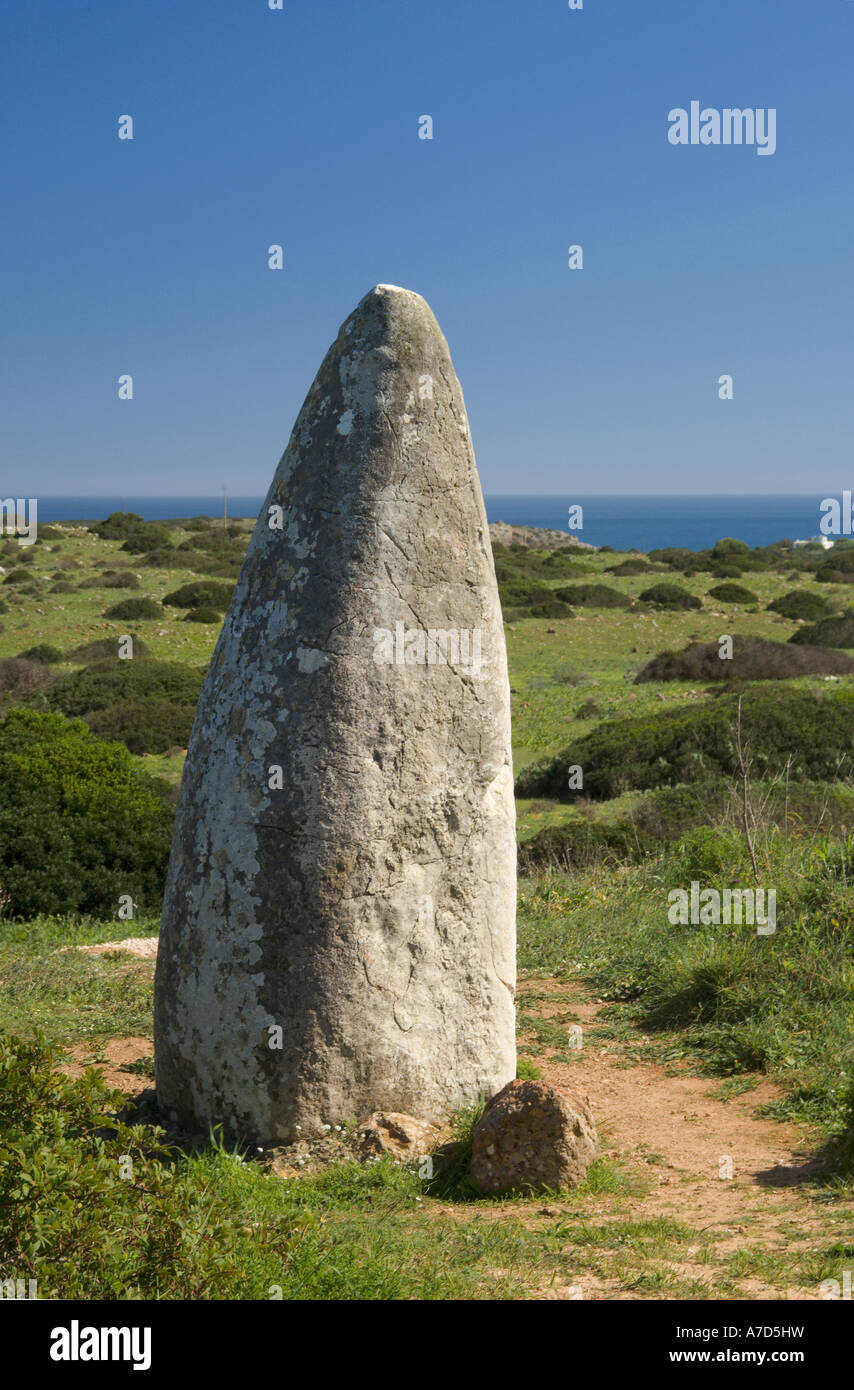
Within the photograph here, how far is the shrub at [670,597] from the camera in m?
34.3

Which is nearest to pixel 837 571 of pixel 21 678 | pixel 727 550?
pixel 727 550

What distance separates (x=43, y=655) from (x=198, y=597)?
288 inches

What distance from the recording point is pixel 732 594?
35969 mm

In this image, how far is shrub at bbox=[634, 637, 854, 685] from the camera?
2355cm

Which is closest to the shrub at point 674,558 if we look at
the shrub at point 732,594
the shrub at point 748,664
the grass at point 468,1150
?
the shrub at point 732,594

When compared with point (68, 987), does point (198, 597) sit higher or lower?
higher

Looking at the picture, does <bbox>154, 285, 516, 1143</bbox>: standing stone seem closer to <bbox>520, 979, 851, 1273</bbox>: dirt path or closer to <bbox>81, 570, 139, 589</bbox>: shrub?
<bbox>520, 979, 851, 1273</bbox>: dirt path

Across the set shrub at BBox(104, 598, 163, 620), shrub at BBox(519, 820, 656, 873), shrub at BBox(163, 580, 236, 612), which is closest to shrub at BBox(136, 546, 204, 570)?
shrub at BBox(163, 580, 236, 612)

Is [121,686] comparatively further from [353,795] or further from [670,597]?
[670,597]

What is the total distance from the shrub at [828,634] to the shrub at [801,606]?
3129 mm

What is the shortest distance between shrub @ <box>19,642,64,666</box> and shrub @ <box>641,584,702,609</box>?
56.8 ft

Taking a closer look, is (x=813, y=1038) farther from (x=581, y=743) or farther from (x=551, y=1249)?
(x=581, y=743)

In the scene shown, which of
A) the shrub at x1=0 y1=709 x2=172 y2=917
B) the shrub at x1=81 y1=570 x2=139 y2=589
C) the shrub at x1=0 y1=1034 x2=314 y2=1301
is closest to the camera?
the shrub at x1=0 y1=1034 x2=314 y2=1301

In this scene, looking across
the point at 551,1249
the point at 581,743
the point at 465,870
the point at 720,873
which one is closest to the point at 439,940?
the point at 465,870
